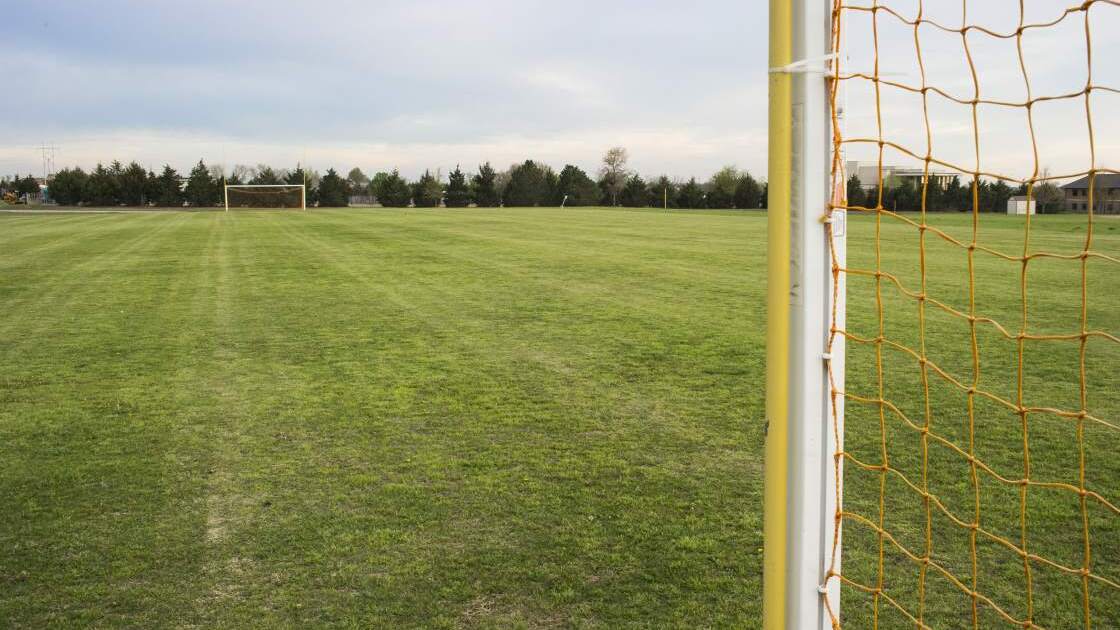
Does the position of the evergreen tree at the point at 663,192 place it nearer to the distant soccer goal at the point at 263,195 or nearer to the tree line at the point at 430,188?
the tree line at the point at 430,188

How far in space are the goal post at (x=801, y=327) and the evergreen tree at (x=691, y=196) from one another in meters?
55.4

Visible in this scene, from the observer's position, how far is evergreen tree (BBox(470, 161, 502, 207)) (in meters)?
61.7

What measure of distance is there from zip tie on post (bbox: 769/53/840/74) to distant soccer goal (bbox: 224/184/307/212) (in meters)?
53.6

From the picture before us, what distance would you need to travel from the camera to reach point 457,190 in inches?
2467

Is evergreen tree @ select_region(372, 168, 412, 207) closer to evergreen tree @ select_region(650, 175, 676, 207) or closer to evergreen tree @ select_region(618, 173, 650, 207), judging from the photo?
evergreen tree @ select_region(618, 173, 650, 207)

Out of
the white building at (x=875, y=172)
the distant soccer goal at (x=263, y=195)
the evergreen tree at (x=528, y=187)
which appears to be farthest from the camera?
the evergreen tree at (x=528, y=187)

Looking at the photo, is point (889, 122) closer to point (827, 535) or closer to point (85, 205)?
point (827, 535)

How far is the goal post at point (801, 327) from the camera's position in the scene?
206cm

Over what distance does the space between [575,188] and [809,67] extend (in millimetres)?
60479

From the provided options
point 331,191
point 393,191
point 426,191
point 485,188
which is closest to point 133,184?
point 331,191

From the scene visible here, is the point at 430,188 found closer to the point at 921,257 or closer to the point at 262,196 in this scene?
the point at 262,196

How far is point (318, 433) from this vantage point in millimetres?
4938

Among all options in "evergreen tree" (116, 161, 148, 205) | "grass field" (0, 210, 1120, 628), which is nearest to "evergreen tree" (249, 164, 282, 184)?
"evergreen tree" (116, 161, 148, 205)

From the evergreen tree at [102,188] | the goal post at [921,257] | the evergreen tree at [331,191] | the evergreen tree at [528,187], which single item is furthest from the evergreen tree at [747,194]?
the goal post at [921,257]
